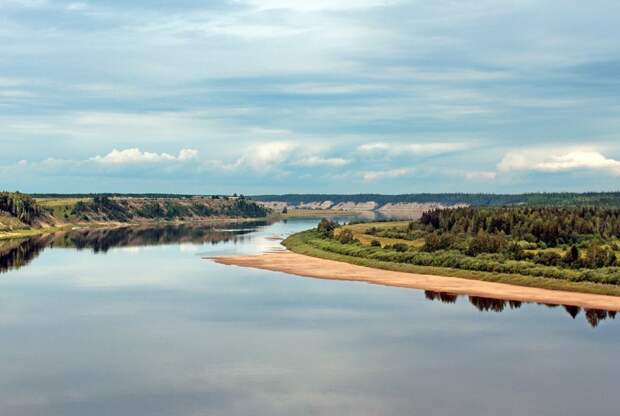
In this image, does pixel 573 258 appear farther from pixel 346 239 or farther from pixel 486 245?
pixel 346 239

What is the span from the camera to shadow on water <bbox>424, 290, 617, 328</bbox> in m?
64.1

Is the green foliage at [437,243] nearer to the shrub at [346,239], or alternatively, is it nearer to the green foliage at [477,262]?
the green foliage at [477,262]

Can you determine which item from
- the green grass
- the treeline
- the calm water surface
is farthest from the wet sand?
the treeline

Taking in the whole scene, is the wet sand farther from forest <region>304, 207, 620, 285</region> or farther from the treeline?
the treeline

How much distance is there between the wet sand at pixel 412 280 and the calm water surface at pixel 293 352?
3.76m

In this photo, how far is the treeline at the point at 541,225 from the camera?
11931 cm

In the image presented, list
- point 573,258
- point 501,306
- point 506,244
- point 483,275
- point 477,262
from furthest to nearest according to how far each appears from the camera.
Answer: point 506,244
point 477,262
point 483,275
point 573,258
point 501,306

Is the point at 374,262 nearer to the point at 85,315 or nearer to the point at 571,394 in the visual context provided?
the point at 85,315

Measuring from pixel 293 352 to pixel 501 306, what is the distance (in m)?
28.8

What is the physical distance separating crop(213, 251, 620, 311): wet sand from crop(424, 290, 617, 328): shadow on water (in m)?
1.47

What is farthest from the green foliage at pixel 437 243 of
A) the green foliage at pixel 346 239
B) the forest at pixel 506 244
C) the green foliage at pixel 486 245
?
the green foliage at pixel 346 239

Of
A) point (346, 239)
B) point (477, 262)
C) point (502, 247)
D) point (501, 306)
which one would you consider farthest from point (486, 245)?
point (346, 239)

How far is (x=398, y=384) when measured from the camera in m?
41.8

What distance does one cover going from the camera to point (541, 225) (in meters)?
121
